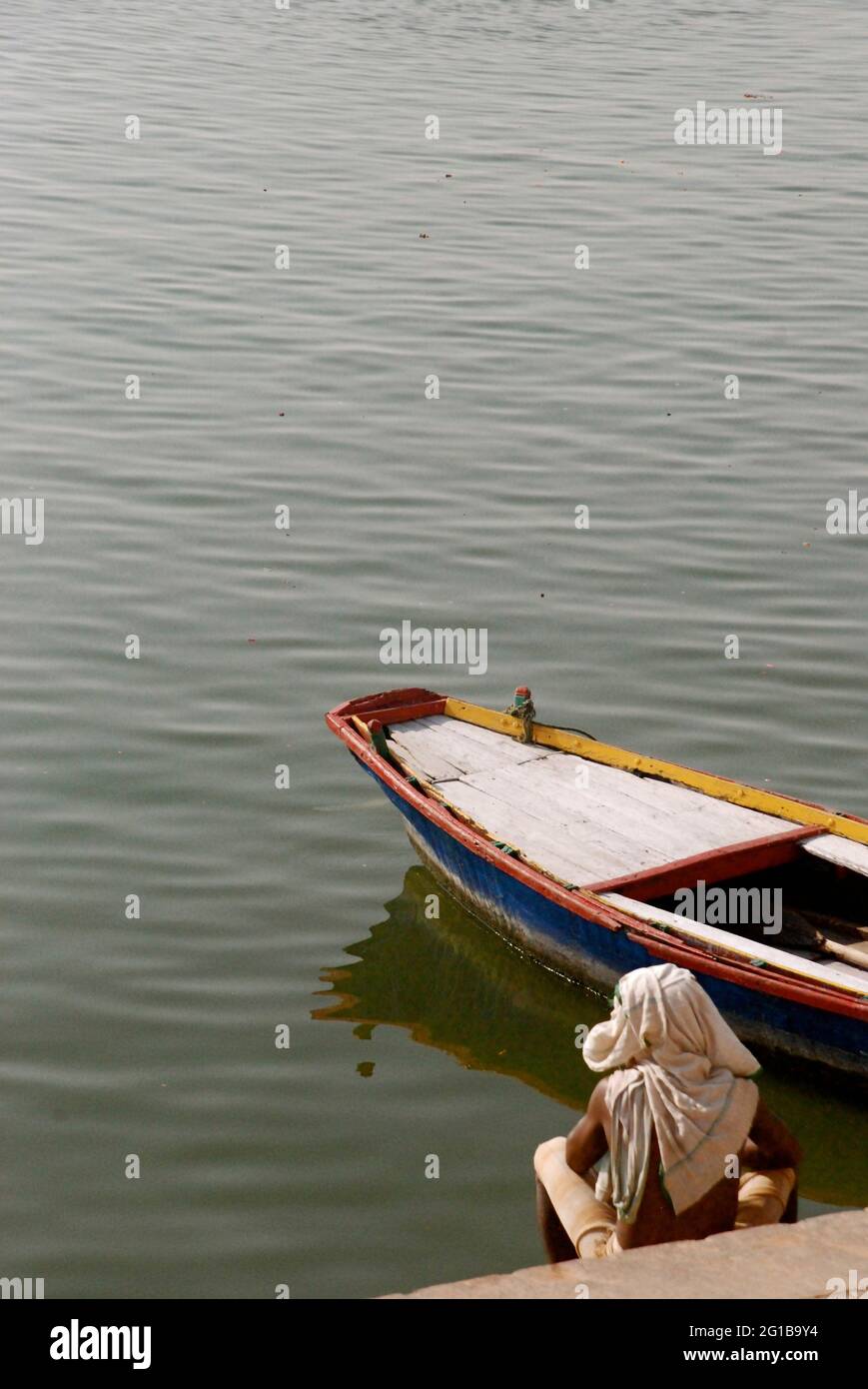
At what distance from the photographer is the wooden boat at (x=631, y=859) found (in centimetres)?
922

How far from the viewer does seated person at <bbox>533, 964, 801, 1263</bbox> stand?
6.10 m

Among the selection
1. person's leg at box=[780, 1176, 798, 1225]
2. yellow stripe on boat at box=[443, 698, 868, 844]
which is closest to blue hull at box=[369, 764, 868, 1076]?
yellow stripe on boat at box=[443, 698, 868, 844]

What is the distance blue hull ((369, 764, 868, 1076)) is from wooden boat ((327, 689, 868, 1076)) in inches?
0.4

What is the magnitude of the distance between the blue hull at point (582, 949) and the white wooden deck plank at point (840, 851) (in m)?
1.38

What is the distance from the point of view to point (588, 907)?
970 centimetres

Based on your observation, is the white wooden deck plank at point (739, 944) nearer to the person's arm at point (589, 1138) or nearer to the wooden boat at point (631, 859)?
the wooden boat at point (631, 859)

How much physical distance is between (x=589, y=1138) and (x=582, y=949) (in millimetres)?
3650

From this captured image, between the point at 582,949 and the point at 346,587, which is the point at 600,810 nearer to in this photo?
the point at 582,949

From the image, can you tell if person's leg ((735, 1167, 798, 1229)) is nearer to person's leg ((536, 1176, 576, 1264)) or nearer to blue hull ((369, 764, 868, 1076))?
person's leg ((536, 1176, 576, 1264))

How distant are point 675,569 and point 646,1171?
33.2 ft

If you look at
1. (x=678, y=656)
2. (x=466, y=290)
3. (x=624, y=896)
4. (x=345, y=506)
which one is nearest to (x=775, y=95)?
(x=466, y=290)

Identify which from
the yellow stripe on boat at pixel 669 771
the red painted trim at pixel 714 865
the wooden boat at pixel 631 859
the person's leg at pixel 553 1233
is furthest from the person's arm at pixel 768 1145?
the yellow stripe on boat at pixel 669 771
